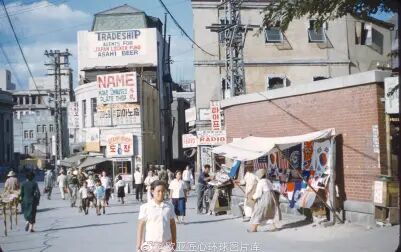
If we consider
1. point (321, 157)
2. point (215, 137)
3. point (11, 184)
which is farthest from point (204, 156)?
point (321, 157)

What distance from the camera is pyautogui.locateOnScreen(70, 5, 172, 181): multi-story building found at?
3344 cm

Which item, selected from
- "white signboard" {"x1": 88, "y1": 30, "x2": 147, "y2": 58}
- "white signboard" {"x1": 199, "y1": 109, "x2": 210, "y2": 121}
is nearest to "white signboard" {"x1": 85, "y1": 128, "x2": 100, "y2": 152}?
"white signboard" {"x1": 199, "y1": 109, "x2": 210, "y2": 121}

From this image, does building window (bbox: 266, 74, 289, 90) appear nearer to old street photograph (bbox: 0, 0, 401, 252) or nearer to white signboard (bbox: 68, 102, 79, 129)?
old street photograph (bbox: 0, 0, 401, 252)

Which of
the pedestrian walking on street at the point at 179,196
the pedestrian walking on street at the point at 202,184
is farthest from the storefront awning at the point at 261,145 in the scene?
the pedestrian walking on street at the point at 202,184

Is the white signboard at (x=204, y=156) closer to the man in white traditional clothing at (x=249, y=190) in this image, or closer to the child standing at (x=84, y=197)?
the child standing at (x=84, y=197)

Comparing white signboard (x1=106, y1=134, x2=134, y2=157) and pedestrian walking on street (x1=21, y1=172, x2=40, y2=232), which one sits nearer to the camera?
pedestrian walking on street (x1=21, y1=172, x2=40, y2=232)

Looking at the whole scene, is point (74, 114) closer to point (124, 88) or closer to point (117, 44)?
point (124, 88)

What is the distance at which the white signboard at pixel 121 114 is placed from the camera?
112ft

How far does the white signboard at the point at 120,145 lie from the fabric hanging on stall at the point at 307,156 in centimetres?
2025

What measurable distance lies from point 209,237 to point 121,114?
2282cm

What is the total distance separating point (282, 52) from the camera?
3331 cm

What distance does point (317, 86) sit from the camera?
44.9 ft

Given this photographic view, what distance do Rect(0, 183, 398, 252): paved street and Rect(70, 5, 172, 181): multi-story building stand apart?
55.9ft

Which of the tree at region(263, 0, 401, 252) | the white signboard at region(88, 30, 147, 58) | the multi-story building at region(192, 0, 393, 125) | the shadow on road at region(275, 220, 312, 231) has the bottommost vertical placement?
the shadow on road at region(275, 220, 312, 231)
